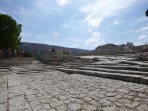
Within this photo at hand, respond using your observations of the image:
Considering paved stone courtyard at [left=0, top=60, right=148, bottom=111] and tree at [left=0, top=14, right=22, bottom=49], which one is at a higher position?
tree at [left=0, top=14, right=22, bottom=49]

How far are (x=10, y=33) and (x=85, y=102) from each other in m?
15.8

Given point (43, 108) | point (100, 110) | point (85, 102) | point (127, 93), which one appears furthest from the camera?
point (127, 93)

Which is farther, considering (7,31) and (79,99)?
(7,31)

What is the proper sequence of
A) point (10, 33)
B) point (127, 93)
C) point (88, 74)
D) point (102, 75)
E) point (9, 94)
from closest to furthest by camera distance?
point (127, 93)
point (9, 94)
point (102, 75)
point (88, 74)
point (10, 33)

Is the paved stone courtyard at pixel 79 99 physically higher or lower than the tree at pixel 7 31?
lower

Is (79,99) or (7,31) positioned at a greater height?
(7,31)

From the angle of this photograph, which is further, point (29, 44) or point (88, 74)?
point (29, 44)

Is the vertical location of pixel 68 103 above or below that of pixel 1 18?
below

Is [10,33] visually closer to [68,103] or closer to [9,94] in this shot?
[9,94]

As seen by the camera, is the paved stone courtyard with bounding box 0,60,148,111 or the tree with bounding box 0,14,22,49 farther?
the tree with bounding box 0,14,22,49

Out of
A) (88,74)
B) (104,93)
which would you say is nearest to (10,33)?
(88,74)

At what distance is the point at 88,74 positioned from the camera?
7461 mm

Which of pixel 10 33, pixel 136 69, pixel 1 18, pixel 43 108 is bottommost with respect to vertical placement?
pixel 43 108

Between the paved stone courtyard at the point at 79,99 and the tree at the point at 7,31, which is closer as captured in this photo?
the paved stone courtyard at the point at 79,99
